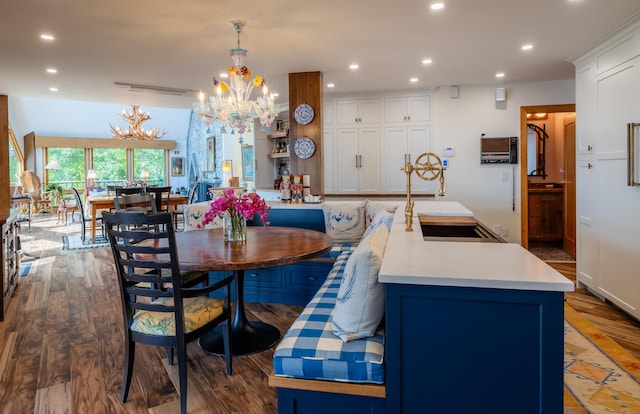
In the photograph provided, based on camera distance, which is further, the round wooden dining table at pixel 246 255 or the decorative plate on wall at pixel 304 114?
the decorative plate on wall at pixel 304 114

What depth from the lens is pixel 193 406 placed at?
80.1 inches

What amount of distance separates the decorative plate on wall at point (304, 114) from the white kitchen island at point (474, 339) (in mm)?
3835

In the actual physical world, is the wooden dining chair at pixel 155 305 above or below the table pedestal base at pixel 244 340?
above

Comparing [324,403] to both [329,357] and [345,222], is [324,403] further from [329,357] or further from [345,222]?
[345,222]

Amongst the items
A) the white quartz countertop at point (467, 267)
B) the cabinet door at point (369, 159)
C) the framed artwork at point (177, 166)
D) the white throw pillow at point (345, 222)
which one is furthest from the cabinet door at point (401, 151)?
the framed artwork at point (177, 166)

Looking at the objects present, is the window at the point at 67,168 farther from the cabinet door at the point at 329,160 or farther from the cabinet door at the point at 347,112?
the cabinet door at the point at 347,112

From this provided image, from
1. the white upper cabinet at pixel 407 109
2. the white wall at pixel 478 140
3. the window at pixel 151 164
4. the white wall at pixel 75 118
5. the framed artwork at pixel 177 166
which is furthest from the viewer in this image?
the framed artwork at pixel 177 166

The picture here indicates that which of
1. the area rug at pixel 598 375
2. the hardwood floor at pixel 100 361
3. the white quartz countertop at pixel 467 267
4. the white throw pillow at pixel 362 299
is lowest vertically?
the area rug at pixel 598 375

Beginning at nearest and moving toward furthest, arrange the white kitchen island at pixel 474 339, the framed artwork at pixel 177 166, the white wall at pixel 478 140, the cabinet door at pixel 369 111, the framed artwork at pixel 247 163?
the white kitchen island at pixel 474 339 → the white wall at pixel 478 140 → the cabinet door at pixel 369 111 → the framed artwork at pixel 247 163 → the framed artwork at pixel 177 166

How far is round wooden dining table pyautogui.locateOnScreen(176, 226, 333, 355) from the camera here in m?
2.15

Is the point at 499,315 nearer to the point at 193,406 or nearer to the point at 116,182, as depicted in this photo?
the point at 193,406

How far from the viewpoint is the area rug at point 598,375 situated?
80.6 inches

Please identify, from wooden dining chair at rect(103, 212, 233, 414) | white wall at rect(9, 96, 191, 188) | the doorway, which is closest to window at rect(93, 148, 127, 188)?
white wall at rect(9, 96, 191, 188)

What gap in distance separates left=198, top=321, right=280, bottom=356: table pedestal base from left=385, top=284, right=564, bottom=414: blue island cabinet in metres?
1.52
